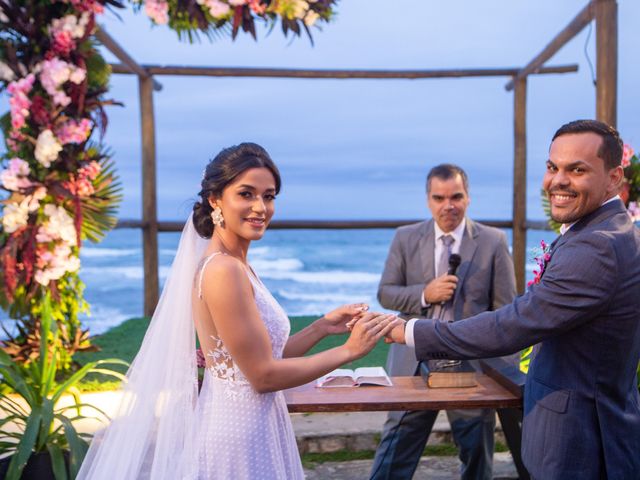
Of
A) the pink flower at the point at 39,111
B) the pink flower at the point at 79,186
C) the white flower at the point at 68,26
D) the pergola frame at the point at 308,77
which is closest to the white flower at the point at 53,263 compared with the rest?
the pink flower at the point at 79,186

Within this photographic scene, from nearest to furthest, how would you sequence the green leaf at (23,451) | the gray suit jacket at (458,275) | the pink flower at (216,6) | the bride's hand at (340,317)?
the bride's hand at (340,317), the green leaf at (23,451), the gray suit jacket at (458,275), the pink flower at (216,6)

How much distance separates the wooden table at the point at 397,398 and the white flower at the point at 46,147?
313cm

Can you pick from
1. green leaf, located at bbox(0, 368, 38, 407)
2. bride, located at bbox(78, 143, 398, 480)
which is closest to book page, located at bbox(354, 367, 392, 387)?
bride, located at bbox(78, 143, 398, 480)

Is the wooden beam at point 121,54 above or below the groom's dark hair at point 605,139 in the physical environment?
above

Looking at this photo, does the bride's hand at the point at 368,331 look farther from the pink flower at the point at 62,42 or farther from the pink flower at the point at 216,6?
the pink flower at the point at 216,6

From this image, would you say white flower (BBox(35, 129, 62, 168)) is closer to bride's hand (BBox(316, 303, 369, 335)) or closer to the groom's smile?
bride's hand (BBox(316, 303, 369, 335))

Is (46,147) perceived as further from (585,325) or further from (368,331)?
(585,325)

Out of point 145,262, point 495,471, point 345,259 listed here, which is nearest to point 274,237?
point 345,259

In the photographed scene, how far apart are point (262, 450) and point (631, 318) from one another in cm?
136

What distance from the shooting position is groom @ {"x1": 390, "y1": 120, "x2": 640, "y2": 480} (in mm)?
2391

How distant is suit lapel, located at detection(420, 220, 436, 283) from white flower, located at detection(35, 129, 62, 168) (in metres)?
2.88

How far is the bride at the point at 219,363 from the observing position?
2.39 m

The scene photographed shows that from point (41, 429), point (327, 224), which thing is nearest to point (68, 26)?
point (41, 429)

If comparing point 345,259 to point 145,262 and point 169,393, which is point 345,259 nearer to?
point 145,262
